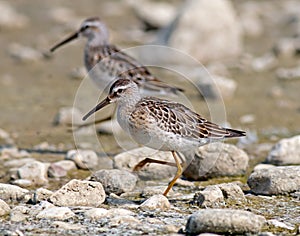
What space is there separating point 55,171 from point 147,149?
3.95ft

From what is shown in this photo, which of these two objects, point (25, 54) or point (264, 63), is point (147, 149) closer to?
point (264, 63)


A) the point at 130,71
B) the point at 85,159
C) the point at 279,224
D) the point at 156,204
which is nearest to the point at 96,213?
the point at 156,204

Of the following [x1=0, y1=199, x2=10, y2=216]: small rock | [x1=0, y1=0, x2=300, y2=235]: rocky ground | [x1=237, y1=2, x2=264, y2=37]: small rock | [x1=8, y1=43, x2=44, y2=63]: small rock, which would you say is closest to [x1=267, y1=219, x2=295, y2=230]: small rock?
[x1=0, y1=0, x2=300, y2=235]: rocky ground

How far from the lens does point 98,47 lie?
12016mm

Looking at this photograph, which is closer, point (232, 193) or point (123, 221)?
point (123, 221)

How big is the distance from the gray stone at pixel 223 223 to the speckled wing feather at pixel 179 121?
164 cm

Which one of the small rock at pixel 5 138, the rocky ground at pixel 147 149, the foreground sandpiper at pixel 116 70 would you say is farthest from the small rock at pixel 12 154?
the foreground sandpiper at pixel 116 70

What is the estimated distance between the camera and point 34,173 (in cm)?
890

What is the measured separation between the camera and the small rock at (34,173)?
8.83 metres

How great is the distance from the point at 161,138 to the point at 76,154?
90.1 inches

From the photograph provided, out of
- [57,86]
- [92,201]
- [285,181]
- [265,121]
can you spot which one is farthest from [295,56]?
[92,201]

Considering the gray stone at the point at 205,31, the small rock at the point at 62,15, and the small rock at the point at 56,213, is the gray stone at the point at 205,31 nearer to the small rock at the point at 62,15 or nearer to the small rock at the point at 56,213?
the small rock at the point at 62,15

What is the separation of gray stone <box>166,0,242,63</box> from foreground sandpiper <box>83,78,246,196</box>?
7.54 m

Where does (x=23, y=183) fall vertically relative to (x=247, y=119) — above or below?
below
